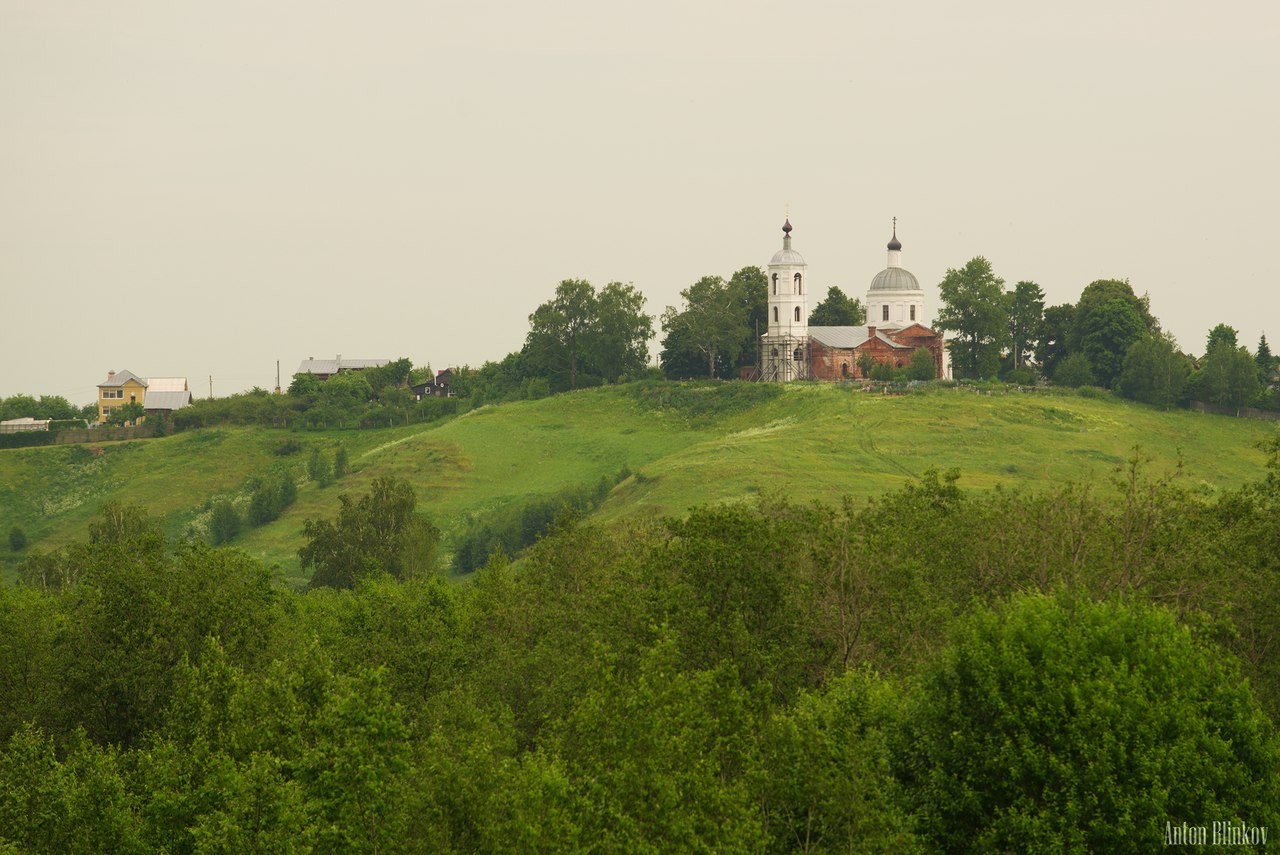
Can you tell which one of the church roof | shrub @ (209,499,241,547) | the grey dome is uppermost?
the grey dome

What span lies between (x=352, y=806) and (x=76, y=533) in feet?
344

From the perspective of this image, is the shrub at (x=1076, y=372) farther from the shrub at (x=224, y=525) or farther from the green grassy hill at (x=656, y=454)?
the shrub at (x=224, y=525)

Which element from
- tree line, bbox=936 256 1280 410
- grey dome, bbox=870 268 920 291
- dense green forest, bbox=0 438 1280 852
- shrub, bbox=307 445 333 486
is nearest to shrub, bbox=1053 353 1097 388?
tree line, bbox=936 256 1280 410

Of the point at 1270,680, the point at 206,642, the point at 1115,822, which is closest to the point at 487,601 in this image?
the point at 206,642

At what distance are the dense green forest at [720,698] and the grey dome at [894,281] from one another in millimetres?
112967

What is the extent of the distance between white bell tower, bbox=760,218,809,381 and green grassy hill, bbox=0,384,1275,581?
30.2ft

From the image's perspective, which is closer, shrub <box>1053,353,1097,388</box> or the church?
shrub <box>1053,353,1097,388</box>

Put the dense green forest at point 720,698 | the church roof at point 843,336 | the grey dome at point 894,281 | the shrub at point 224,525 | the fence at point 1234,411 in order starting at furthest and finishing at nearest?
the grey dome at point 894,281 < the church roof at point 843,336 < the fence at point 1234,411 < the shrub at point 224,525 < the dense green forest at point 720,698

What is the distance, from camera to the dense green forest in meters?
31.6

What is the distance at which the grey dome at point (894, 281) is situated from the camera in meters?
168

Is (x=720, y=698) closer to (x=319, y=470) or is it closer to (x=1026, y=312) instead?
(x=319, y=470)

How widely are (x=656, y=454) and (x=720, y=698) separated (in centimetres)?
9628

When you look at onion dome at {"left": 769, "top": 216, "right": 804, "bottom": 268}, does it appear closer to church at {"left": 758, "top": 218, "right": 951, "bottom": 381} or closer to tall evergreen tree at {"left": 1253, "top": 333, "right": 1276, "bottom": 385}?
church at {"left": 758, "top": 218, "right": 951, "bottom": 381}

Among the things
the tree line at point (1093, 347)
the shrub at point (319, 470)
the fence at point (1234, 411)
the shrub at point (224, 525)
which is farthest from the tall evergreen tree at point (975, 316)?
the shrub at point (224, 525)
